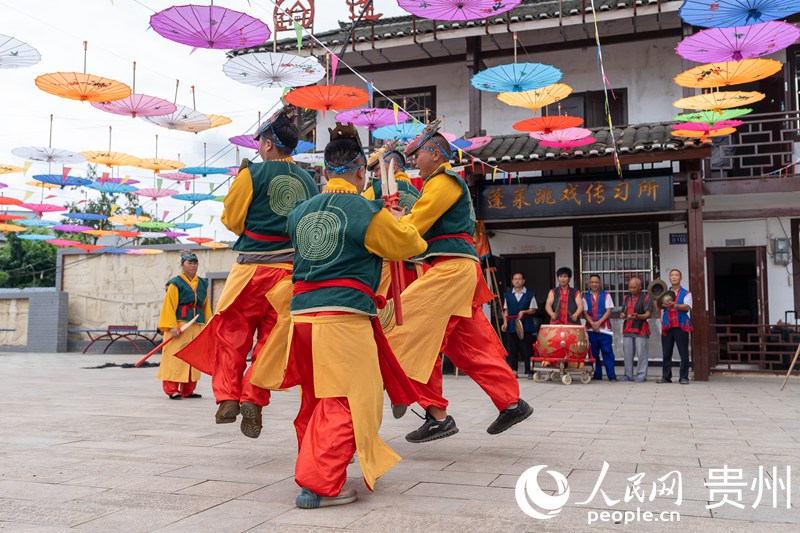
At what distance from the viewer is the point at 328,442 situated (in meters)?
3.01

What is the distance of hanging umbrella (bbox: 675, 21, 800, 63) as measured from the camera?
25.0 feet

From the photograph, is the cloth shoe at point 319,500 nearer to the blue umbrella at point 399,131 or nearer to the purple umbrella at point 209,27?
the purple umbrella at point 209,27

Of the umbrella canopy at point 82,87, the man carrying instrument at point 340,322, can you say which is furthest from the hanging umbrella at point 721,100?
the umbrella canopy at point 82,87

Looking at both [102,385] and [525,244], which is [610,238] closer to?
[525,244]

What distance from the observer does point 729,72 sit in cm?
866

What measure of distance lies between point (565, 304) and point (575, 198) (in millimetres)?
1814

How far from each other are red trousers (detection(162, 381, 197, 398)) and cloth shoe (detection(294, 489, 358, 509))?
5.05 meters

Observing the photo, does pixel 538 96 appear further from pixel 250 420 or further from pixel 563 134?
pixel 250 420

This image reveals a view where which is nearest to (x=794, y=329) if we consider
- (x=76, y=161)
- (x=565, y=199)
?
(x=565, y=199)

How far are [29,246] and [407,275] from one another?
1089 inches

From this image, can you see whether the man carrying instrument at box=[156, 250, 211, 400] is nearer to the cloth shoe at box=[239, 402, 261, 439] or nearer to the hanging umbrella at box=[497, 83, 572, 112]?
the cloth shoe at box=[239, 402, 261, 439]

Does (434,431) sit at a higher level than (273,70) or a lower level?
lower

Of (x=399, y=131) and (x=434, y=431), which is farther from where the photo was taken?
(x=399, y=131)

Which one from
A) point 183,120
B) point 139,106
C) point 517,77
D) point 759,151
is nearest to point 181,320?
point 139,106
